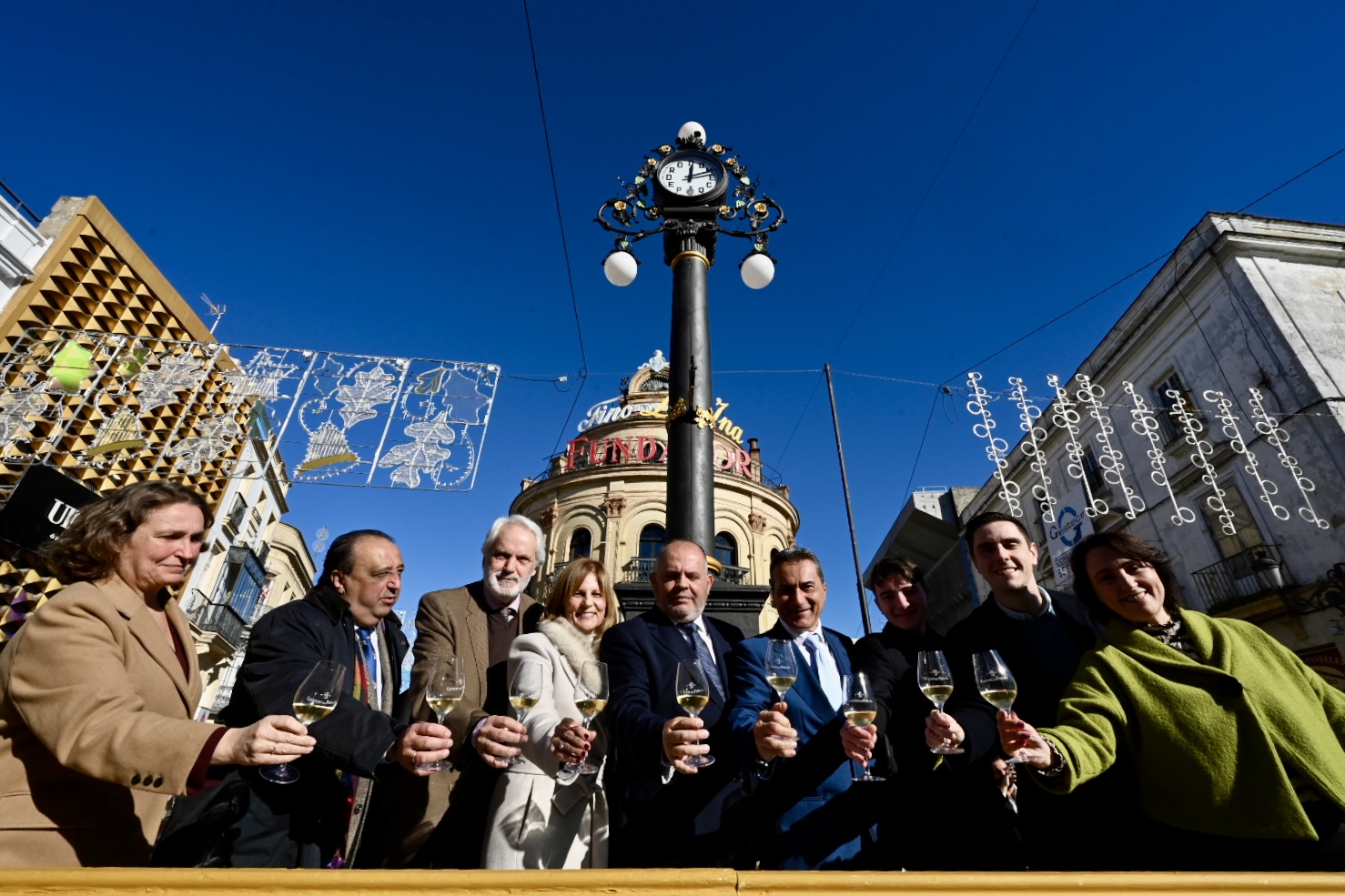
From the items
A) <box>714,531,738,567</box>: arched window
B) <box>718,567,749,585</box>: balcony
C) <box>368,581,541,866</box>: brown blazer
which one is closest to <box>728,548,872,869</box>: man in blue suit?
<box>368,581,541,866</box>: brown blazer

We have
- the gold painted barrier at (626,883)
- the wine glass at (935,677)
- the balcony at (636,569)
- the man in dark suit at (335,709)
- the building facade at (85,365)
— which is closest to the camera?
the gold painted barrier at (626,883)

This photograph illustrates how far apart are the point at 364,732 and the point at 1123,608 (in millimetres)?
3113

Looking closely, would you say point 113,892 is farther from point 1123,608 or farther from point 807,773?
point 1123,608

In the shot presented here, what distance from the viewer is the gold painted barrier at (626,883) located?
3.64 feet

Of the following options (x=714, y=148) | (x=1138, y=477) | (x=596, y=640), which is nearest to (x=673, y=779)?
(x=596, y=640)

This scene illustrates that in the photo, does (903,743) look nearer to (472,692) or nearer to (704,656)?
(704,656)

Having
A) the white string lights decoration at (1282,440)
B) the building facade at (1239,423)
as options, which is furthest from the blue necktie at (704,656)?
the white string lights decoration at (1282,440)

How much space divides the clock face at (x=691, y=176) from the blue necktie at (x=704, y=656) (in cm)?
658

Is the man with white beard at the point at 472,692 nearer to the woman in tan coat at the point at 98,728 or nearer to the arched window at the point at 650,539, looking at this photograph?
the woman in tan coat at the point at 98,728

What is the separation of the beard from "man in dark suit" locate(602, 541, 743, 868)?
2.20ft

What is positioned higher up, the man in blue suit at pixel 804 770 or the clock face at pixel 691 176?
the clock face at pixel 691 176

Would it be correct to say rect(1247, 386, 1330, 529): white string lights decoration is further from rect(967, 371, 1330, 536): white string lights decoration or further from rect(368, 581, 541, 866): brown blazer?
rect(368, 581, 541, 866): brown blazer

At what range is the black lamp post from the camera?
5980 mm

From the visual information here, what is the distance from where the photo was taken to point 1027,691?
109 inches
